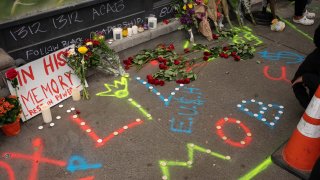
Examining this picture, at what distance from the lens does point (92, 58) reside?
461cm

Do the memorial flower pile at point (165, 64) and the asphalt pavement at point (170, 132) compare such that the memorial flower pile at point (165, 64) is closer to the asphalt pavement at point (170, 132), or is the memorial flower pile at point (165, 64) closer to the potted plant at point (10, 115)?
the asphalt pavement at point (170, 132)

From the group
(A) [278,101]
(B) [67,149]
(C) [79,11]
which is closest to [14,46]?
(C) [79,11]

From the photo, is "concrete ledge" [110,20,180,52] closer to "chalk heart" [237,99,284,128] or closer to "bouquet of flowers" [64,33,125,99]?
Result: "bouquet of flowers" [64,33,125,99]

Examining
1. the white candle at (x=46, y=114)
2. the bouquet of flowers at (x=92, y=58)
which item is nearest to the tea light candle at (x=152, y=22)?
the bouquet of flowers at (x=92, y=58)

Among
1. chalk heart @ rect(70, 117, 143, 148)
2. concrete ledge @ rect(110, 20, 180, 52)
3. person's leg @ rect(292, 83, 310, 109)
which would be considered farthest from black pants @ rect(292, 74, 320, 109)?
concrete ledge @ rect(110, 20, 180, 52)

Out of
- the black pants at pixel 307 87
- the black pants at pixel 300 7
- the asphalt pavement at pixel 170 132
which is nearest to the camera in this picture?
the asphalt pavement at pixel 170 132

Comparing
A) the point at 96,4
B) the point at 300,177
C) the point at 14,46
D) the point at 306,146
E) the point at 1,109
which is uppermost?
the point at 96,4

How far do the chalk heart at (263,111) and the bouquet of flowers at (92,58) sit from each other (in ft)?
6.18

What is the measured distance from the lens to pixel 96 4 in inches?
194

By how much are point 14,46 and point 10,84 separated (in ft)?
2.52

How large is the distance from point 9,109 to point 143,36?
2.67 m

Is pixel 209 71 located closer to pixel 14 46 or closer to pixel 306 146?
pixel 306 146

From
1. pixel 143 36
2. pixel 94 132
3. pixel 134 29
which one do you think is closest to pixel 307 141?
pixel 94 132

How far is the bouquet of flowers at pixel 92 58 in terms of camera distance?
435 cm
